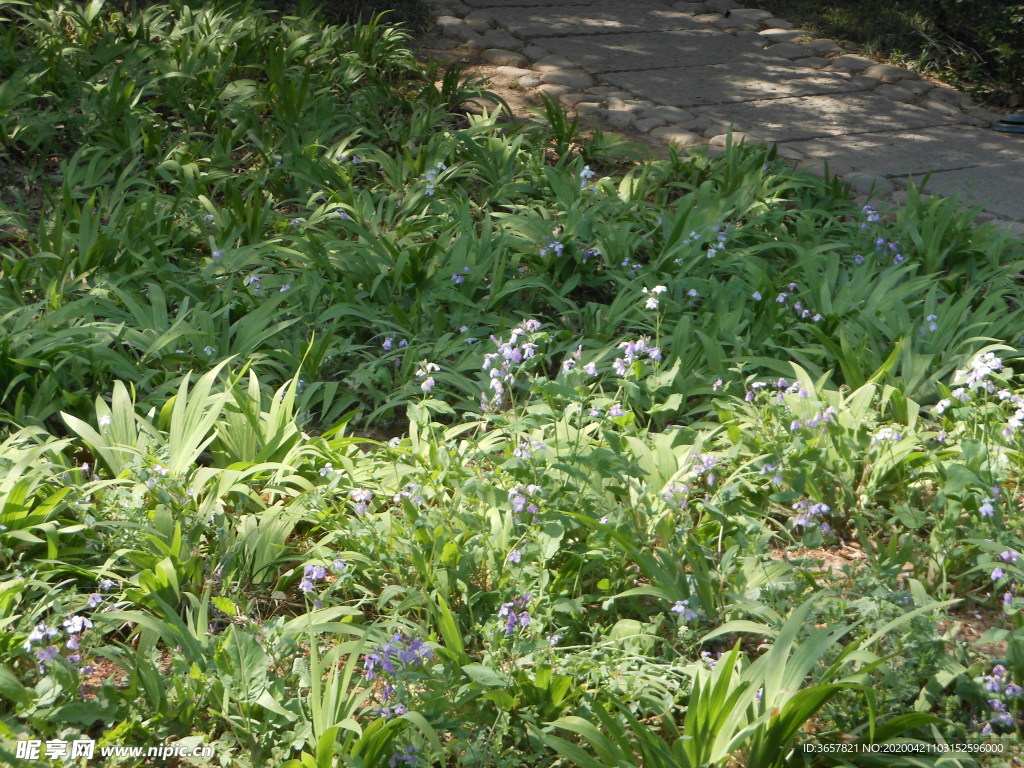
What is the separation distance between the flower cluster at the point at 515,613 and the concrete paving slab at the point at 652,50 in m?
4.69

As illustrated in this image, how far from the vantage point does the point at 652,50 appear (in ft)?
21.8

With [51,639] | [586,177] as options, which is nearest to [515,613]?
[51,639]

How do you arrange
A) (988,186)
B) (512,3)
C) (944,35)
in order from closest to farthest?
1. (988,186)
2. (944,35)
3. (512,3)

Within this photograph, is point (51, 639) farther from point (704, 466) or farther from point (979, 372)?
point (979, 372)

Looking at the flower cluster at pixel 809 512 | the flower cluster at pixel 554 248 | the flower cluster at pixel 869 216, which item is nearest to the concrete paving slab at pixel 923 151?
the flower cluster at pixel 869 216

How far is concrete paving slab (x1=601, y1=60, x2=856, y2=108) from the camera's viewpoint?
19.3 ft

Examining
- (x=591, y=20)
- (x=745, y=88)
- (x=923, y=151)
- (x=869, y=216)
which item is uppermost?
(x=591, y=20)

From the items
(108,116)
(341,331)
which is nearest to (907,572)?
(341,331)

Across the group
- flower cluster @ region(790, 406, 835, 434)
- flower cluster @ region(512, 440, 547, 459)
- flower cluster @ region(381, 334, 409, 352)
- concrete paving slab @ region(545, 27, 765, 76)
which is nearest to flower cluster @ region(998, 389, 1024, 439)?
flower cluster @ region(790, 406, 835, 434)

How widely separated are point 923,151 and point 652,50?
84.9 inches

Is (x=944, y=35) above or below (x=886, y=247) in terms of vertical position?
above

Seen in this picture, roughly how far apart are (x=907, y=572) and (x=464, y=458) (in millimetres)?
1124

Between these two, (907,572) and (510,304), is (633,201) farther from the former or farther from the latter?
(907,572)

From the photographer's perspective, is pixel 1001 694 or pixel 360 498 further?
pixel 360 498
